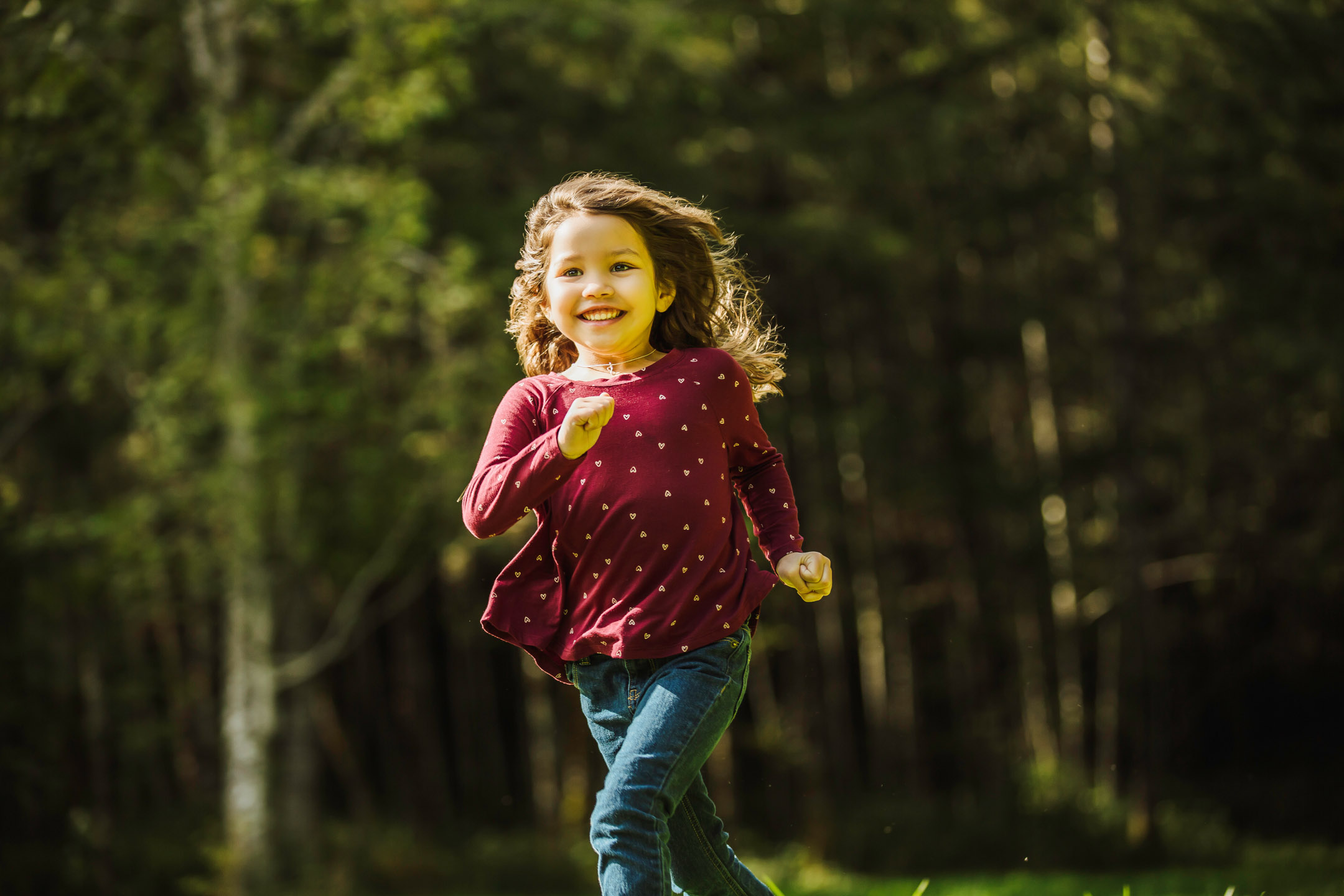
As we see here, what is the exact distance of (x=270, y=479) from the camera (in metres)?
9.49

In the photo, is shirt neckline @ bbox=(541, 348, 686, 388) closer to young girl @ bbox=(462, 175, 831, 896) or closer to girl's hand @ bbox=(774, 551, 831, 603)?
young girl @ bbox=(462, 175, 831, 896)

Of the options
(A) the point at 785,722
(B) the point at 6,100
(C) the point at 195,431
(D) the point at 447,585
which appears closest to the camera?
(B) the point at 6,100

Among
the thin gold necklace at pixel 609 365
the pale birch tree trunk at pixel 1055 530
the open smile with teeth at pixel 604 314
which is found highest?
the open smile with teeth at pixel 604 314

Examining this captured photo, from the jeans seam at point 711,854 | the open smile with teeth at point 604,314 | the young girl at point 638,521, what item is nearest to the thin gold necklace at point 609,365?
the young girl at point 638,521

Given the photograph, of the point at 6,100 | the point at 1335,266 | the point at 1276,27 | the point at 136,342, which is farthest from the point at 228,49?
the point at 1335,266

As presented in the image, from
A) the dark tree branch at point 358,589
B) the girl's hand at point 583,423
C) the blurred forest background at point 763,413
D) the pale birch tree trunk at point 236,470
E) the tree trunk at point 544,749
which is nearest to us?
the girl's hand at point 583,423

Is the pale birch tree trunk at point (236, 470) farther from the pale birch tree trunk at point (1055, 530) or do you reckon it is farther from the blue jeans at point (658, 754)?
the pale birch tree trunk at point (1055, 530)

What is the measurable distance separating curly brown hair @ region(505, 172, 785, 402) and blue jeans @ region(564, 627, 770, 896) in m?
0.60

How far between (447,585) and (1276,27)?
11.6 meters

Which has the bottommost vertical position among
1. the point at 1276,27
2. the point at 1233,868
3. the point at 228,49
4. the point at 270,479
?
the point at 1233,868

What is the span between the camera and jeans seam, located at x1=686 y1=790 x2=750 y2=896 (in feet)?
7.49

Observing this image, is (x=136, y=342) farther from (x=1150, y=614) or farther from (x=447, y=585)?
(x=1150, y=614)

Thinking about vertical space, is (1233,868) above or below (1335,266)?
below

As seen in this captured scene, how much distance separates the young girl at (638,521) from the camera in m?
2.03
